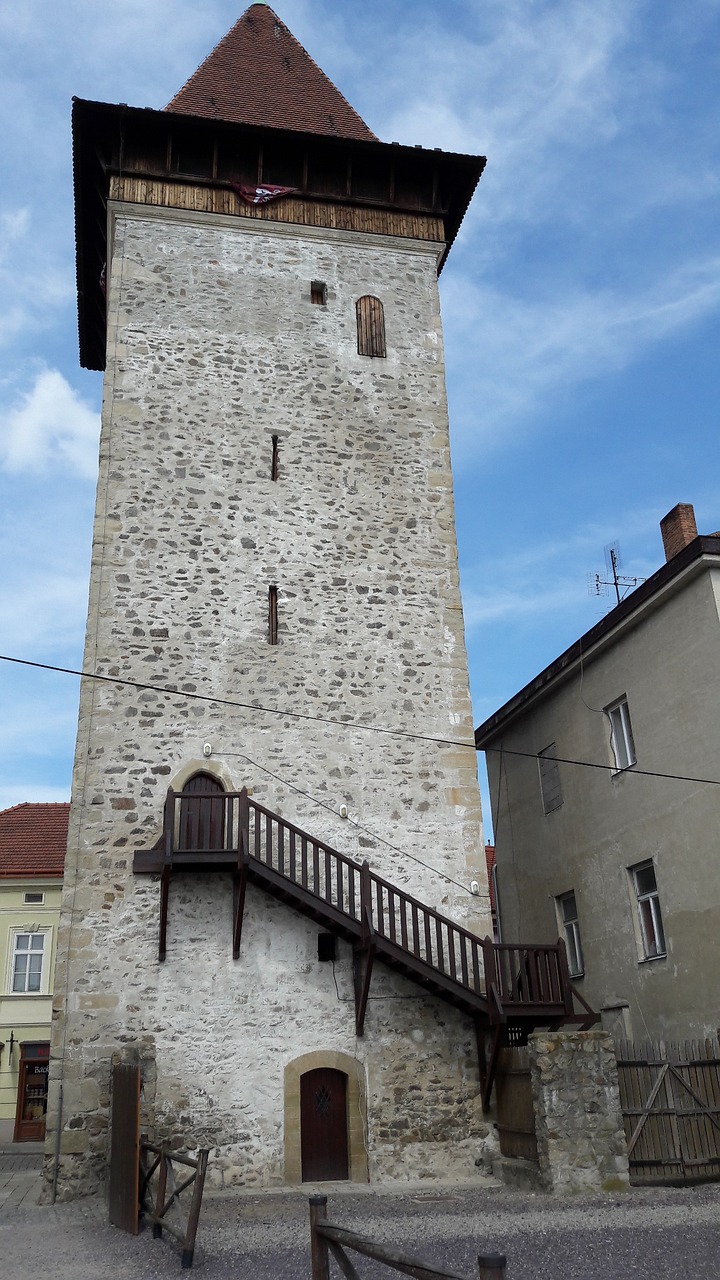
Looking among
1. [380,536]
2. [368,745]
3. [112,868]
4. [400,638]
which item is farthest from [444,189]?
[112,868]

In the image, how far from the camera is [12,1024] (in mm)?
21828

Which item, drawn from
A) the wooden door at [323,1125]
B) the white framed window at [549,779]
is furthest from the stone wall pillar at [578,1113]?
the white framed window at [549,779]

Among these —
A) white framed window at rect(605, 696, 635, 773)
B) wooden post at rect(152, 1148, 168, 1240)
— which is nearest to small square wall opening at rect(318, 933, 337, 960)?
wooden post at rect(152, 1148, 168, 1240)

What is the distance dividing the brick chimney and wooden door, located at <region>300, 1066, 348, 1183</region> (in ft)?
30.9

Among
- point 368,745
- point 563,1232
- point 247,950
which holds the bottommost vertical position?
point 563,1232

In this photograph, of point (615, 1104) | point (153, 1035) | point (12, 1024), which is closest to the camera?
point (615, 1104)

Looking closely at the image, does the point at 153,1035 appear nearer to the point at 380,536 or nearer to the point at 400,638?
the point at 400,638

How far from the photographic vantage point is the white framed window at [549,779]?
18.4m

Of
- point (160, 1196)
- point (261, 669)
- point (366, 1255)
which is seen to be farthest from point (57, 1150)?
point (366, 1255)

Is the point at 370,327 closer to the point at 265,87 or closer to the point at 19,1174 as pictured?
the point at 265,87

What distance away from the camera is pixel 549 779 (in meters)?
18.8

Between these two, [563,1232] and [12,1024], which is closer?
[563,1232]

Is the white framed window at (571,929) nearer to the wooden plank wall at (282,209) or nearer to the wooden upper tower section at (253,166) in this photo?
the wooden upper tower section at (253,166)

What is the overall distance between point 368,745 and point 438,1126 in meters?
4.88
